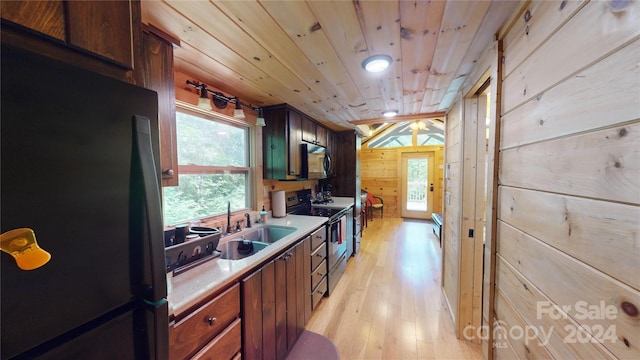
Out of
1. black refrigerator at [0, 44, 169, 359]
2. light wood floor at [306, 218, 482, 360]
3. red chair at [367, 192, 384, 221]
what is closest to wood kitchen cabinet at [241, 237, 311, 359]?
light wood floor at [306, 218, 482, 360]

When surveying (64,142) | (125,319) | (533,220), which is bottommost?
(125,319)

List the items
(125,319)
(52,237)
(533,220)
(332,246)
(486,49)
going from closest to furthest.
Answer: (52,237), (125,319), (533,220), (486,49), (332,246)

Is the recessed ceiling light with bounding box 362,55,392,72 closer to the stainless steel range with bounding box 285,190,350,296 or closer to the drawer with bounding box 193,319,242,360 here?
the stainless steel range with bounding box 285,190,350,296

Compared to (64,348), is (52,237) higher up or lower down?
higher up

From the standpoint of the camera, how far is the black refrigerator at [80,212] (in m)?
0.43

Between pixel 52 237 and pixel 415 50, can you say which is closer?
pixel 52 237

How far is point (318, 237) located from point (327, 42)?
1.78 metres

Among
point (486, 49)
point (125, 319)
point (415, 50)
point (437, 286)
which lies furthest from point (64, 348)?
point (437, 286)

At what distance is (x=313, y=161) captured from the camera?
2963 millimetres

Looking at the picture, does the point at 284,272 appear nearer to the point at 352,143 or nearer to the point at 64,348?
the point at 64,348

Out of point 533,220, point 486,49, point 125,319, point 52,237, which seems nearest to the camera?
point 52,237

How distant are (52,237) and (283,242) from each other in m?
1.30

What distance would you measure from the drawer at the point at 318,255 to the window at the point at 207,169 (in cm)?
92

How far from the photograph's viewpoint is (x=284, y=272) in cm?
166
